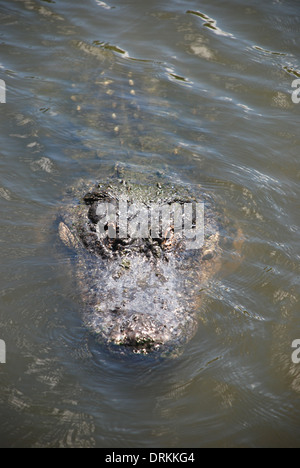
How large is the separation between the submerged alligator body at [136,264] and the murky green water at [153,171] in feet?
0.59

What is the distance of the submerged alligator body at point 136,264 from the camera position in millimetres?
3674

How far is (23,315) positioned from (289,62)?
6570 millimetres

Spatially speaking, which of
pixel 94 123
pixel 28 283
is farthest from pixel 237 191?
pixel 28 283

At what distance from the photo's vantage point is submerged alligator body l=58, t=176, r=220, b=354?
3.67 m

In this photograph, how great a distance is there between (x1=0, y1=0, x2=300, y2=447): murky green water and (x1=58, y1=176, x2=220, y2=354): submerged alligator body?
0.18 meters

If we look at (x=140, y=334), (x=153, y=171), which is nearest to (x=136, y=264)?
(x=140, y=334)

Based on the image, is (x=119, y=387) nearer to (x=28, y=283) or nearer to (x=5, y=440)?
(x=5, y=440)

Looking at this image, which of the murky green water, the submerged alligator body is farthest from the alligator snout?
the murky green water

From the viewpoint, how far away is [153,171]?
581 cm

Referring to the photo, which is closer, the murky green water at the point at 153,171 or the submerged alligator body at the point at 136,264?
the murky green water at the point at 153,171

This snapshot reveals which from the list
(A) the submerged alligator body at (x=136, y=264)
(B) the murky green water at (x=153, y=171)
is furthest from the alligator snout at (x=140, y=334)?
(B) the murky green water at (x=153, y=171)

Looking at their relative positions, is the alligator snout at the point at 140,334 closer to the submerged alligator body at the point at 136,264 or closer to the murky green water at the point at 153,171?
the submerged alligator body at the point at 136,264

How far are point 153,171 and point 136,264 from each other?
1931 millimetres

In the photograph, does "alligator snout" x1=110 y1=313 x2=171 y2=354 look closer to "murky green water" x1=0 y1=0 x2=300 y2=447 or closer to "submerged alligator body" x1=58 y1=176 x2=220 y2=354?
"submerged alligator body" x1=58 y1=176 x2=220 y2=354
